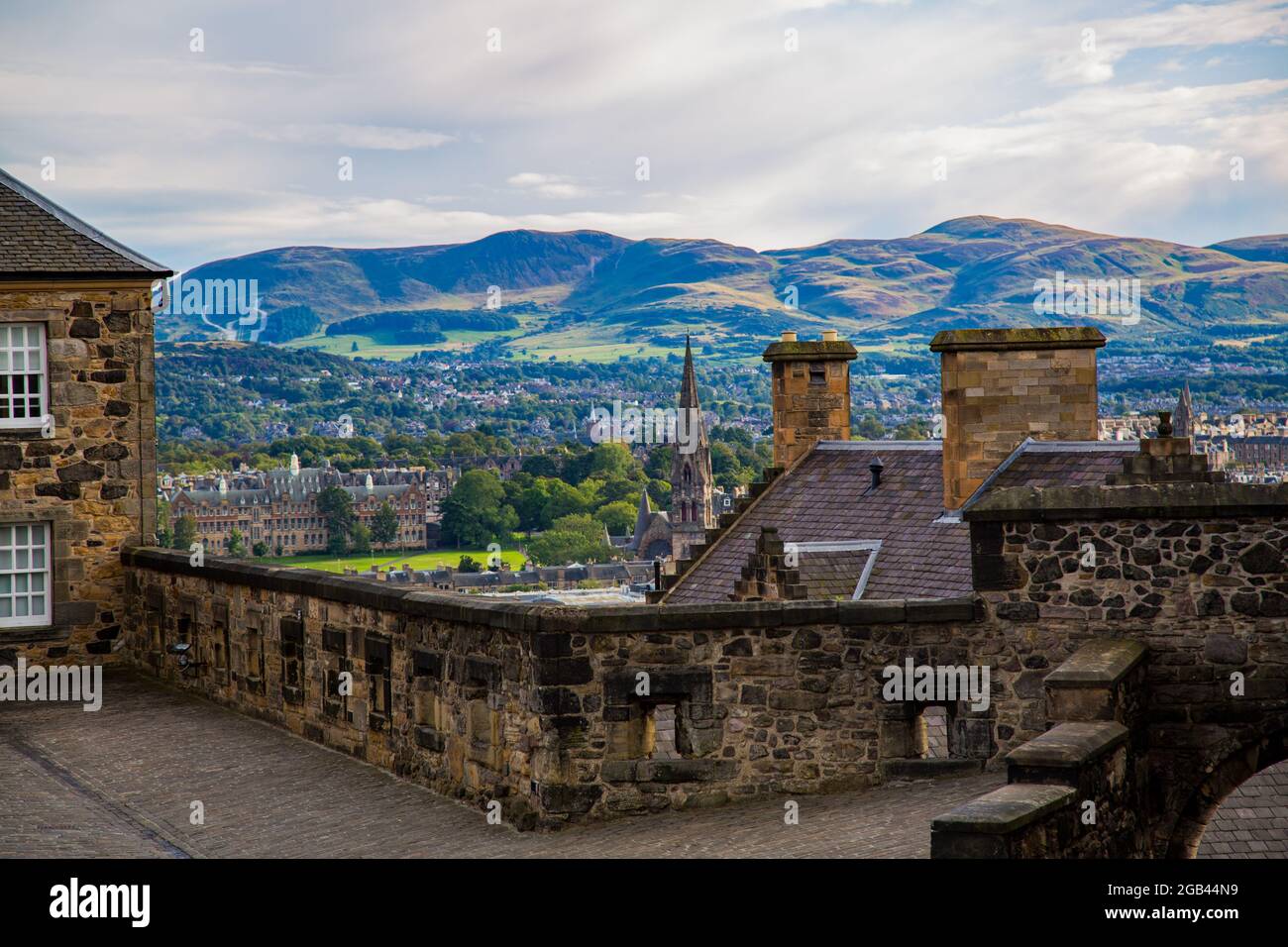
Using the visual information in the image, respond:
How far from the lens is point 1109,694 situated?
10055 millimetres

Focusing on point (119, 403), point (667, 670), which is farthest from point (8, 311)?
point (667, 670)

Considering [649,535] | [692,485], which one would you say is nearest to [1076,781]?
[649,535]

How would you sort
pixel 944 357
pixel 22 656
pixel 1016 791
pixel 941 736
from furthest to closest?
pixel 944 357 < pixel 22 656 < pixel 941 736 < pixel 1016 791

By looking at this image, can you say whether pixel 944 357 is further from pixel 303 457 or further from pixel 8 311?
pixel 303 457

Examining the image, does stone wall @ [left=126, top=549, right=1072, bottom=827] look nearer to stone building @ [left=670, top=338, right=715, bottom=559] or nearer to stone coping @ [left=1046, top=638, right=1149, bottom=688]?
stone coping @ [left=1046, top=638, right=1149, bottom=688]

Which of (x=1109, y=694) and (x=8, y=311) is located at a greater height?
(x=8, y=311)

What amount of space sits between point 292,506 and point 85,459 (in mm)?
153698

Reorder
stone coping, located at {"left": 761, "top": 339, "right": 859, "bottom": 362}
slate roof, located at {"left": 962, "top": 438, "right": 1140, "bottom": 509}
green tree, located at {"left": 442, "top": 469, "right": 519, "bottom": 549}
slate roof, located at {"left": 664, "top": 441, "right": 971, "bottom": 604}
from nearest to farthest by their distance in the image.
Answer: slate roof, located at {"left": 962, "top": 438, "right": 1140, "bottom": 509}, slate roof, located at {"left": 664, "top": 441, "right": 971, "bottom": 604}, stone coping, located at {"left": 761, "top": 339, "right": 859, "bottom": 362}, green tree, located at {"left": 442, "top": 469, "right": 519, "bottom": 549}

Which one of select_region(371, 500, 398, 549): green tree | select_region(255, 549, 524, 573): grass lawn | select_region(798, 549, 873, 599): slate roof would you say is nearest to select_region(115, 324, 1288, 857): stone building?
select_region(798, 549, 873, 599): slate roof

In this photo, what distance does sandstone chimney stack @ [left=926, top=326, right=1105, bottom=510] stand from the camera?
77.2 ft

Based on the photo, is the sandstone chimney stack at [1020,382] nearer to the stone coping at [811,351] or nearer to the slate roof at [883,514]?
the slate roof at [883,514]

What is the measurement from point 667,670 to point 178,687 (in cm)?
802

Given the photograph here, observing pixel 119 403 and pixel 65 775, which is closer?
pixel 65 775

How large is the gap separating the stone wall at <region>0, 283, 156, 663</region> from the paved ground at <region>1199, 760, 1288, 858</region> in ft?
37.7
